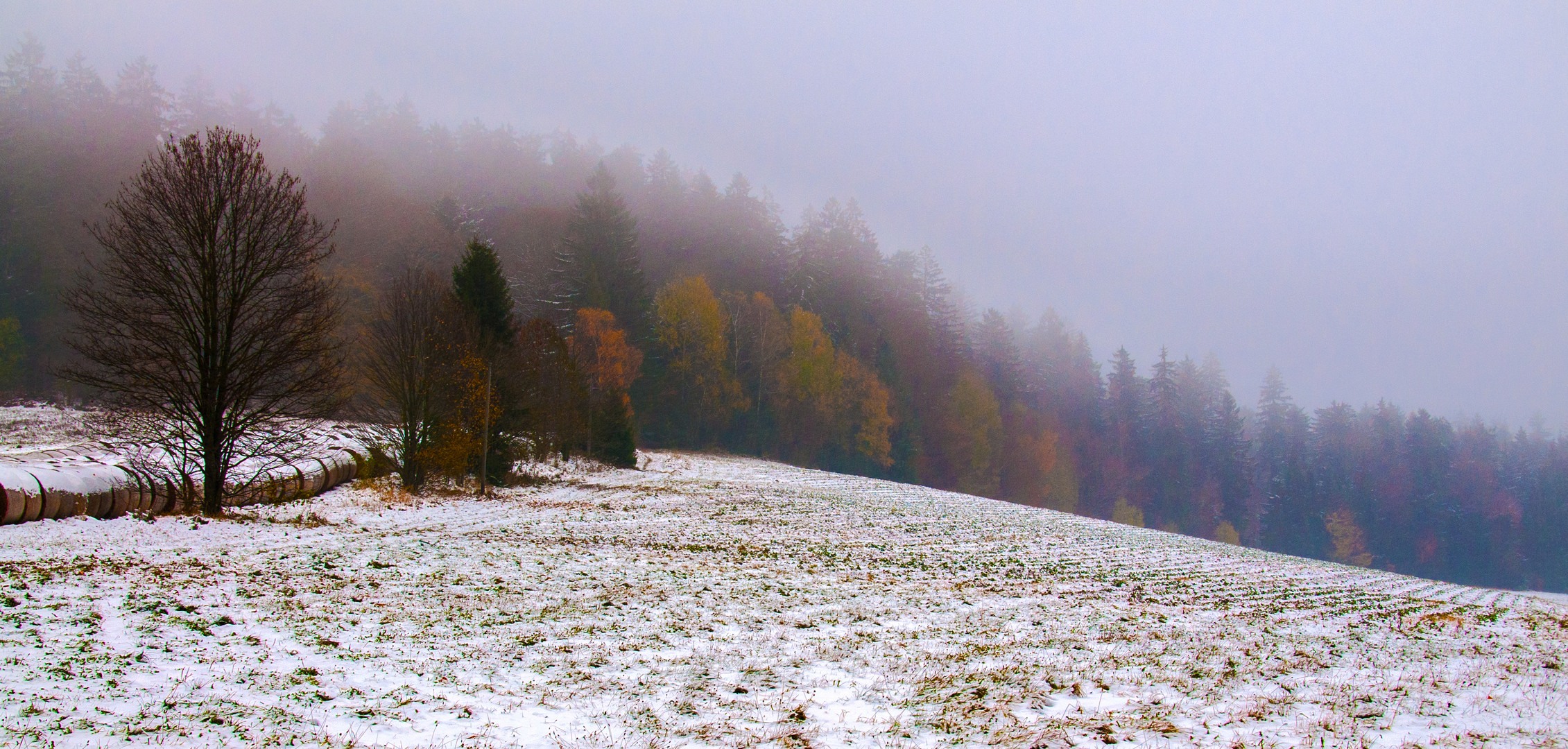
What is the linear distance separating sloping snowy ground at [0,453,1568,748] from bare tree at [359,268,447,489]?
8278 mm

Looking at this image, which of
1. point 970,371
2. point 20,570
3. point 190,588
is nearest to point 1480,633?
point 190,588

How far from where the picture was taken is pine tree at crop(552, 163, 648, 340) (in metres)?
Result: 57.0

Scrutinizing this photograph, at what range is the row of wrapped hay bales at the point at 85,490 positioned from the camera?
42.5 feet

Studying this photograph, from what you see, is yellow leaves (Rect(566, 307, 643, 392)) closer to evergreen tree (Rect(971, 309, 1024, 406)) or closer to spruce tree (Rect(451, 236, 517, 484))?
spruce tree (Rect(451, 236, 517, 484))

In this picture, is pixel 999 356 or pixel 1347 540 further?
pixel 999 356

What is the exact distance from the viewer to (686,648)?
27.3 ft

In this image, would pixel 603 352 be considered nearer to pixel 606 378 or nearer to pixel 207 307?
pixel 606 378

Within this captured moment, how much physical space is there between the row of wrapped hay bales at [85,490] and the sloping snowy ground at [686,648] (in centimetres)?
48

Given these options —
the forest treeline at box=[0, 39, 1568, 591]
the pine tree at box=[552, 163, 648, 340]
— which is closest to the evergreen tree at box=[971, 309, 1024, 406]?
the forest treeline at box=[0, 39, 1568, 591]

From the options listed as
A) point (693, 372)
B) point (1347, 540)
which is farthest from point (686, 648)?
point (1347, 540)

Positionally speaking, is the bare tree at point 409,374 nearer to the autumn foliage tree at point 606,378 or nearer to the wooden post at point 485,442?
the wooden post at point 485,442

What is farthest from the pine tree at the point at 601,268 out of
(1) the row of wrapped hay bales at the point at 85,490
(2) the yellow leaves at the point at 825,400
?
(1) the row of wrapped hay bales at the point at 85,490

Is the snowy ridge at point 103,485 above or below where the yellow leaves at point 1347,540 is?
above

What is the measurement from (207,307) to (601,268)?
4349cm
